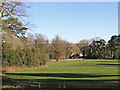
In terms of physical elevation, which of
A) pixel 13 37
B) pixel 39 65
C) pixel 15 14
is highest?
pixel 15 14

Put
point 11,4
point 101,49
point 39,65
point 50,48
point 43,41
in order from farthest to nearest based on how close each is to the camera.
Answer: point 101,49, point 50,48, point 43,41, point 39,65, point 11,4

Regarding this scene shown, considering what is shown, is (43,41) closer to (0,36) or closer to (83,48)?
(83,48)

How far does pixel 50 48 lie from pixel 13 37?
59.3 metres

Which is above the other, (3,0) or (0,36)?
(3,0)

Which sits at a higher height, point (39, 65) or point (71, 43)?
point (71, 43)

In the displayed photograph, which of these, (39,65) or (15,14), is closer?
(15,14)

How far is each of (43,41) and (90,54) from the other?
32.0 metres

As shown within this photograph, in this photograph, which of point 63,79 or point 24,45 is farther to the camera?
point 24,45

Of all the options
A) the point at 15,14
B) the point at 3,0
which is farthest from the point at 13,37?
the point at 3,0

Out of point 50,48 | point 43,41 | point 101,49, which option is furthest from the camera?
point 101,49

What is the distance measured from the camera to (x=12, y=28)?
1875cm

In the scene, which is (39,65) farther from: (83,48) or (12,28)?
(83,48)

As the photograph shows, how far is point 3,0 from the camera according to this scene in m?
16.5

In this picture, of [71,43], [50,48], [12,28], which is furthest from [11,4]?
[71,43]
